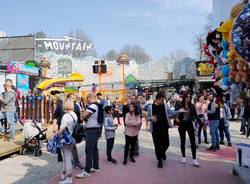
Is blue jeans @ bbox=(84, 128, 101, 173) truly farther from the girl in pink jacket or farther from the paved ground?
the girl in pink jacket

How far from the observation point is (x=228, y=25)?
4.96 metres

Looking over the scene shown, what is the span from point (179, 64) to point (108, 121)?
126ft

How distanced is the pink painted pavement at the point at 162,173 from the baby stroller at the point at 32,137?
69.9 inches

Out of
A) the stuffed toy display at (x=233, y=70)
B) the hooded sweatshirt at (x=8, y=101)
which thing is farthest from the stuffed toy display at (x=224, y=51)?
the hooded sweatshirt at (x=8, y=101)

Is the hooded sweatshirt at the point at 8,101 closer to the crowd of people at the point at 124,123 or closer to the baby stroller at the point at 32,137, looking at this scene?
the crowd of people at the point at 124,123

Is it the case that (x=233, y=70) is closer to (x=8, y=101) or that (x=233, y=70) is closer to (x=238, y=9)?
(x=238, y=9)

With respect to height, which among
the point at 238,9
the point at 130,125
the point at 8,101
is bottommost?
the point at 130,125

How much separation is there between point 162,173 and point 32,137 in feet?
12.5

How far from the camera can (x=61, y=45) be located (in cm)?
5697

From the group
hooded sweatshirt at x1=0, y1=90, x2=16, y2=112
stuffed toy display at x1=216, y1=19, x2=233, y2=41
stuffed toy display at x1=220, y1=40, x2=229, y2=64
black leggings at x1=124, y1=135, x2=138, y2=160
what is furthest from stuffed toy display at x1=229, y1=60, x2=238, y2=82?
hooded sweatshirt at x1=0, y1=90, x2=16, y2=112

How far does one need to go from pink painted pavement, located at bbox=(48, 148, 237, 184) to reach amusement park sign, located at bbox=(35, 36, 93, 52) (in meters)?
48.2

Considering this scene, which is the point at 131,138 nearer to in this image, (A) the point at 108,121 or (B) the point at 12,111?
(A) the point at 108,121

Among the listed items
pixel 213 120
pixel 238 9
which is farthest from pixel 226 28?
pixel 213 120

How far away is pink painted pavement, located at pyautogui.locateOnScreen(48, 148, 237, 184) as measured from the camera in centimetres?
722
